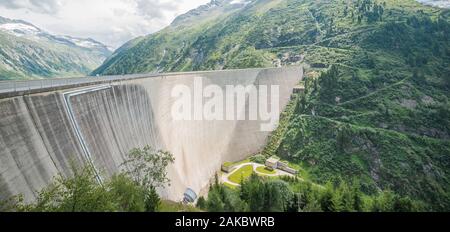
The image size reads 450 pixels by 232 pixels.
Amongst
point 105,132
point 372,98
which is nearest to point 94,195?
point 105,132

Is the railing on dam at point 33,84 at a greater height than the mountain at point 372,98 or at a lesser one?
greater

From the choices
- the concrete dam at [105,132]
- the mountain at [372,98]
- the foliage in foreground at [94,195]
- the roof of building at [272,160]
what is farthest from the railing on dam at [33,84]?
the mountain at [372,98]

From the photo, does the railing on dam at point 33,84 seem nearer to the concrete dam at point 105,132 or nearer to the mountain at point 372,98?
the concrete dam at point 105,132

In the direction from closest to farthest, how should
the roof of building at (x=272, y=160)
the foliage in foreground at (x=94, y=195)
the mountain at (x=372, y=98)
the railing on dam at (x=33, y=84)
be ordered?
1. the foliage in foreground at (x=94, y=195)
2. the railing on dam at (x=33, y=84)
3. the mountain at (x=372, y=98)
4. the roof of building at (x=272, y=160)

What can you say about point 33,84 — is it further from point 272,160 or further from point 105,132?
point 272,160

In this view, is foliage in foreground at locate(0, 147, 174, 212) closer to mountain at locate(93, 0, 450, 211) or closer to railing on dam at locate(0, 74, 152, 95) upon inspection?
railing on dam at locate(0, 74, 152, 95)

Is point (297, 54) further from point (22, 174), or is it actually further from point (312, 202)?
point (22, 174)

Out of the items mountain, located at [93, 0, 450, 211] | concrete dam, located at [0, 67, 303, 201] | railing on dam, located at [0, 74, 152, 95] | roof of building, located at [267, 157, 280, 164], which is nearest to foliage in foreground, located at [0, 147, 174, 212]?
concrete dam, located at [0, 67, 303, 201]
